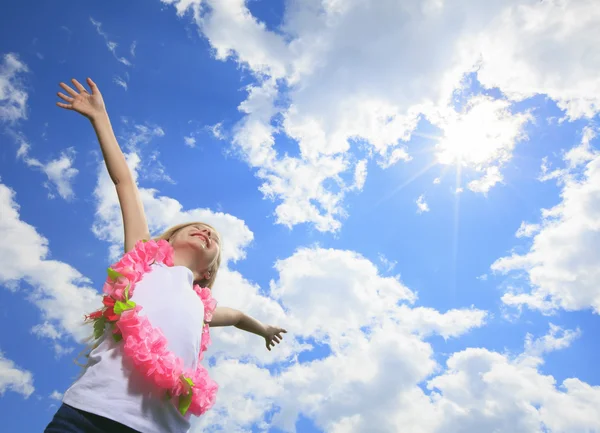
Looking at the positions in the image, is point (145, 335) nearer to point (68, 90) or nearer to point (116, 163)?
point (116, 163)

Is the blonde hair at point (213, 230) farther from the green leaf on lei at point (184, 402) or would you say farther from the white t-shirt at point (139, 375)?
the green leaf on lei at point (184, 402)

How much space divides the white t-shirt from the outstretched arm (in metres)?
1.14

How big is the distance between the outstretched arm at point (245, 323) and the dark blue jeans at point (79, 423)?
1840mm

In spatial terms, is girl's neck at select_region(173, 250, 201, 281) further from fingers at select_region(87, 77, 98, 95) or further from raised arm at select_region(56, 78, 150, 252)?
fingers at select_region(87, 77, 98, 95)

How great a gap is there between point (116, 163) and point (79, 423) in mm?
1894

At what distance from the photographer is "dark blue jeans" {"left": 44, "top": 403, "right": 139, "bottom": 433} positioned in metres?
2.29

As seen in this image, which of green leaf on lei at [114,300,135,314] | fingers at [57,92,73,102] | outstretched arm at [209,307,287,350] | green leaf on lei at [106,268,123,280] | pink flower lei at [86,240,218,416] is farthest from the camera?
outstretched arm at [209,307,287,350]

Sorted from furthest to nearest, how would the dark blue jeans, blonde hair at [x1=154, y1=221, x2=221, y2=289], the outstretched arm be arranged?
the outstretched arm, blonde hair at [x1=154, y1=221, x2=221, y2=289], the dark blue jeans

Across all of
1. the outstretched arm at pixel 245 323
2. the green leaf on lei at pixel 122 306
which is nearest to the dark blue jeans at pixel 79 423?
the green leaf on lei at pixel 122 306

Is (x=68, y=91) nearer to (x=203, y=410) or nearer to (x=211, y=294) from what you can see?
(x=211, y=294)

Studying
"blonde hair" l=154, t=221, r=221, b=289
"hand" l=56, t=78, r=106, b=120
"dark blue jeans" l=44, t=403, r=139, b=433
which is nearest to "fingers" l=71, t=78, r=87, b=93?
"hand" l=56, t=78, r=106, b=120

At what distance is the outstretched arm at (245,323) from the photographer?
4.24 metres

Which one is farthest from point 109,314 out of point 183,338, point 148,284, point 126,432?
point 126,432

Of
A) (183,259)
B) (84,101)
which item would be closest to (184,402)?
(183,259)
